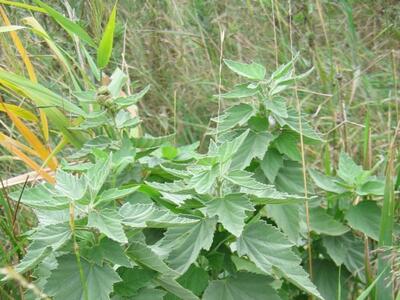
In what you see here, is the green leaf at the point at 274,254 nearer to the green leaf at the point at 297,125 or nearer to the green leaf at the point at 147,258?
the green leaf at the point at 147,258

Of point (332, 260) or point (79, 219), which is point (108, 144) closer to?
point (79, 219)

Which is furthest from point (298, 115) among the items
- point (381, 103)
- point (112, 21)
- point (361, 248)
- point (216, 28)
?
point (216, 28)

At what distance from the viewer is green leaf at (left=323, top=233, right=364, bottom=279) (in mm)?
1660

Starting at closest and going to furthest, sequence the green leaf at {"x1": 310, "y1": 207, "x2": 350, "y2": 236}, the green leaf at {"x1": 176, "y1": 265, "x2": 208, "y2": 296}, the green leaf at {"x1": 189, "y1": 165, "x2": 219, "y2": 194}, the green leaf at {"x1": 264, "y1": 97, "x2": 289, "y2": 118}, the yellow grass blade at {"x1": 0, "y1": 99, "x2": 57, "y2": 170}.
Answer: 1. the green leaf at {"x1": 189, "y1": 165, "x2": 219, "y2": 194}
2. the green leaf at {"x1": 176, "y1": 265, "x2": 208, "y2": 296}
3. the green leaf at {"x1": 264, "y1": 97, "x2": 289, "y2": 118}
4. the green leaf at {"x1": 310, "y1": 207, "x2": 350, "y2": 236}
5. the yellow grass blade at {"x1": 0, "y1": 99, "x2": 57, "y2": 170}

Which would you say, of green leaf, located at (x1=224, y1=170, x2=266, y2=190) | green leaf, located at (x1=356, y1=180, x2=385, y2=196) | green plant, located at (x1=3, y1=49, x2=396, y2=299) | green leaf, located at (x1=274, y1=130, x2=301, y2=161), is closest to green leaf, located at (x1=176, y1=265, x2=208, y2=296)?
green plant, located at (x1=3, y1=49, x2=396, y2=299)

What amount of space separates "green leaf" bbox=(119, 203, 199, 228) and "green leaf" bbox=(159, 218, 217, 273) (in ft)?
0.15

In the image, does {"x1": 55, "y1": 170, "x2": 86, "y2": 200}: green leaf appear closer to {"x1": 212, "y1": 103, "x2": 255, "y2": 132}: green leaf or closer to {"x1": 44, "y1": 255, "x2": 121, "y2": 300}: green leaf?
{"x1": 44, "y1": 255, "x2": 121, "y2": 300}: green leaf

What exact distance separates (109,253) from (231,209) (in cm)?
22

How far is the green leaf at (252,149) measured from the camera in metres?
1.54

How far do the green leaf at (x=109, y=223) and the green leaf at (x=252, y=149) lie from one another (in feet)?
1.21

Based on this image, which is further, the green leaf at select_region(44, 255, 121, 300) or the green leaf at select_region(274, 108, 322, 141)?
the green leaf at select_region(274, 108, 322, 141)

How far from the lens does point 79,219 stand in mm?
1294

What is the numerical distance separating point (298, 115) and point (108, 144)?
0.42 metres

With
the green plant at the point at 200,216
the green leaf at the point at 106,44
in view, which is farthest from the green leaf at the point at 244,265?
the green leaf at the point at 106,44
